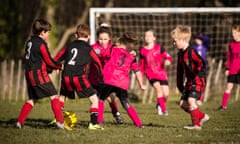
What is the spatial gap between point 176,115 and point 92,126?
133 inches

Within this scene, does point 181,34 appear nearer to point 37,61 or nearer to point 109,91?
point 109,91

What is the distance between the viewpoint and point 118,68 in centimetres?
1071

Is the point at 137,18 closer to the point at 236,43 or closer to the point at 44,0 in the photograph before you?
the point at 44,0

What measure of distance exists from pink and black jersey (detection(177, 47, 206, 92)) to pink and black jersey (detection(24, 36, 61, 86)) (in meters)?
2.09

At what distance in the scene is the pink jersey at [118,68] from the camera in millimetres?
10625

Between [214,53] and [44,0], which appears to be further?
[44,0]

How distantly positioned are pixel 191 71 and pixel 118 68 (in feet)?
4.22

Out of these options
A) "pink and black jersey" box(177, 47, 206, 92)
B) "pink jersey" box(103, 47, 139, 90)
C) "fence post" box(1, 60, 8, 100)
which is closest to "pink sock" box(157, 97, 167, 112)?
"pink jersey" box(103, 47, 139, 90)

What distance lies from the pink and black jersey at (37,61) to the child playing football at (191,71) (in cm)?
208

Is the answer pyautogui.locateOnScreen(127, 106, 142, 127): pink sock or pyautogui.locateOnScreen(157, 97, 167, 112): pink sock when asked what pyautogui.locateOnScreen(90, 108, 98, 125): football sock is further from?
pyautogui.locateOnScreen(157, 97, 167, 112): pink sock

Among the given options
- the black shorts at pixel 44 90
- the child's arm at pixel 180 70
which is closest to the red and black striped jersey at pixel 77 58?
the black shorts at pixel 44 90

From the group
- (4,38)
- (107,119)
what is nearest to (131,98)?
(107,119)

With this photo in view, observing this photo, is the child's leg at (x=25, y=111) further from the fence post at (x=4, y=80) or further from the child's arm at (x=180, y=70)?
the fence post at (x=4, y=80)

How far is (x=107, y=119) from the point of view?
40.9 ft
